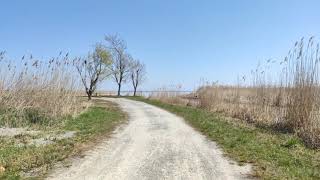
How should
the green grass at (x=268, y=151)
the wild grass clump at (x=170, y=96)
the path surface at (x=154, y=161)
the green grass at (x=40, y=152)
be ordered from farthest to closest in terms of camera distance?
the wild grass clump at (x=170, y=96)
the green grass at (x=40, y=152)
the green grass at (x=268, y=151)
the path surface at (x=154, y=161)

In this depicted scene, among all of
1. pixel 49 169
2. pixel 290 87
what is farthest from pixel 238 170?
pixel 290 87

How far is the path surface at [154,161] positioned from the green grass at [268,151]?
47 cm

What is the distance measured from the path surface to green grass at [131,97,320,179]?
468 mm

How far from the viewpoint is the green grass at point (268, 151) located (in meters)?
10.4

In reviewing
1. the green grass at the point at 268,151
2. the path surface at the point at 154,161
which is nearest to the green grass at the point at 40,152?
the path surface at the point at 154,161

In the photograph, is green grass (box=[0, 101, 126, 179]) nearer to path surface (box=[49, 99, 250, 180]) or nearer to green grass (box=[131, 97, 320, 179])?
path surface (box=[49, 99, 250, 180])

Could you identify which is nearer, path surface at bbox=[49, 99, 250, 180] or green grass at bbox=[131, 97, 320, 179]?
path surface at bbox=[49, 99, 250, 180]

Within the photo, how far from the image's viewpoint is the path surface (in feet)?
32.6

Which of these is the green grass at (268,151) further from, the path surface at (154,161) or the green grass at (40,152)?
the green grass at (40,152)

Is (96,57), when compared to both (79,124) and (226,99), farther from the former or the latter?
(79,124)

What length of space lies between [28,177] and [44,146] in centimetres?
430

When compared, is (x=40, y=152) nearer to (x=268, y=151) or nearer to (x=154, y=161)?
(x=154, y=161)

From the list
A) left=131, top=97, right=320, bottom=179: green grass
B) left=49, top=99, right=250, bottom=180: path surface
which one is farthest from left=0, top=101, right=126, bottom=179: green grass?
left=131, top=97, right=320, bottom=179: green grass

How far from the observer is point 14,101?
20656 mm
